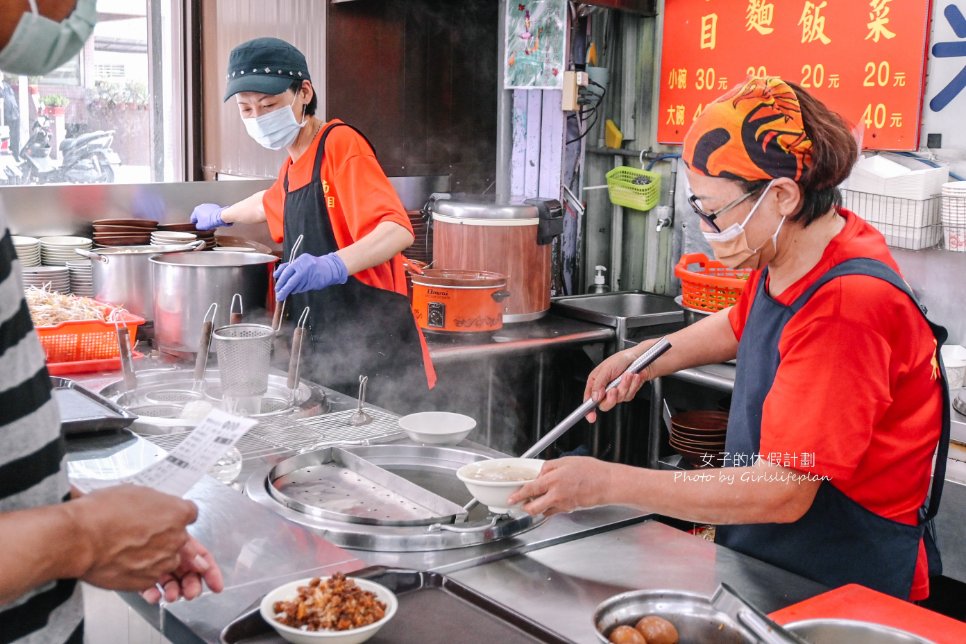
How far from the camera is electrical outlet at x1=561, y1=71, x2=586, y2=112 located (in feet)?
15.0

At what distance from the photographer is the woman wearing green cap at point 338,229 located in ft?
10.6

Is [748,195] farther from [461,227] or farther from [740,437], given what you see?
[461,227]

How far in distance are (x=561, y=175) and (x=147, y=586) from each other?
3.85 metres

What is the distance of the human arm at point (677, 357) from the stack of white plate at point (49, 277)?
2385 mm

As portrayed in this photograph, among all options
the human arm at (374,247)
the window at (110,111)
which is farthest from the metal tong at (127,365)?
the window at (110,111)

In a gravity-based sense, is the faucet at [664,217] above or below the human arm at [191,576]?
above

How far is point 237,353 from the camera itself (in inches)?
100

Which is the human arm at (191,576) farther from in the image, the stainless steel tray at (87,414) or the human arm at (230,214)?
the human arm at (230,214)

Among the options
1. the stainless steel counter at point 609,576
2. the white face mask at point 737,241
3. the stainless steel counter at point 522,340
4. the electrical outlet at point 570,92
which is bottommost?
the stainless steel counter at point 522,340

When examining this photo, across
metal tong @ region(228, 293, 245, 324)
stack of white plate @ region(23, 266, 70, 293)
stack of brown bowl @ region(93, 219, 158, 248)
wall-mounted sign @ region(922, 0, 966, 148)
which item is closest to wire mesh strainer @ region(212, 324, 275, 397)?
metal tong @ region(228, 293, 245, 324)

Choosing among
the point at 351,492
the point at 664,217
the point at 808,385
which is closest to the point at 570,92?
the point at 664,217

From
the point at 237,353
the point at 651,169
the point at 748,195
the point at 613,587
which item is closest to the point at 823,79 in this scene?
the point at 651,169

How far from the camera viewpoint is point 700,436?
388 centimetres

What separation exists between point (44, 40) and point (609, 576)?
1193 mm
